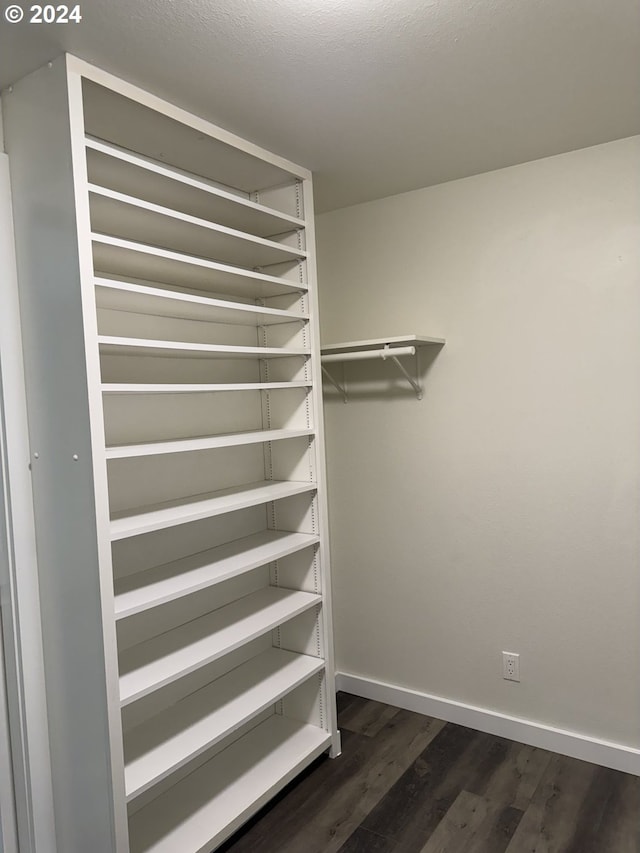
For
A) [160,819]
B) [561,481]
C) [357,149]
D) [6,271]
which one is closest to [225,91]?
[357,149]

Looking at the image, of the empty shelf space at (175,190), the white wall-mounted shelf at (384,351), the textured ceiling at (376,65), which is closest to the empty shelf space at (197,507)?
the white wall-mounted shelf at (384,351)

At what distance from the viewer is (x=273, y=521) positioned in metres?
2.77

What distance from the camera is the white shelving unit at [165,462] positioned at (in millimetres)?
1675

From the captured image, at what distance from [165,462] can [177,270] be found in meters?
0.70

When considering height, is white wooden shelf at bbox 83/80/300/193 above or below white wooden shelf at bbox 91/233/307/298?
above

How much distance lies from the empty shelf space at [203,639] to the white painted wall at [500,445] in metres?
0.69

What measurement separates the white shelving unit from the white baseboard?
21.2 inches

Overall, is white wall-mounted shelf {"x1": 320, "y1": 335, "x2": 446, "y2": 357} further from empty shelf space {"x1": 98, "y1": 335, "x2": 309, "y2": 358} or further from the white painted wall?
empty shelf space {"x1": 98, "y1": 335, "x2": 309, "y2": 358}

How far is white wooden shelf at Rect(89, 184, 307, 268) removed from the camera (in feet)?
5.86

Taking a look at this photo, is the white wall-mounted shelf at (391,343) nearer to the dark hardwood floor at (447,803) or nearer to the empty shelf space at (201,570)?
the empty shelf space at (201,570)

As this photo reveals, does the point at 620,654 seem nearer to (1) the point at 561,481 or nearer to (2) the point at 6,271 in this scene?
(1) the point at 561,481

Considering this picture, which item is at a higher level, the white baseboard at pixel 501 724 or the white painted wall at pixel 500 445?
the white painted wall at pixel 500 445

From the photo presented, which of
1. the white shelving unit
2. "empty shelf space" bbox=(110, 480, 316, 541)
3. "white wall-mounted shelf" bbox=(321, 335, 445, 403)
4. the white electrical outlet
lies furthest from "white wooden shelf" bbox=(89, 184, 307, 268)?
the white electrical outlet

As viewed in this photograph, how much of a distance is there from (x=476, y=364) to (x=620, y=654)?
4.30ft
